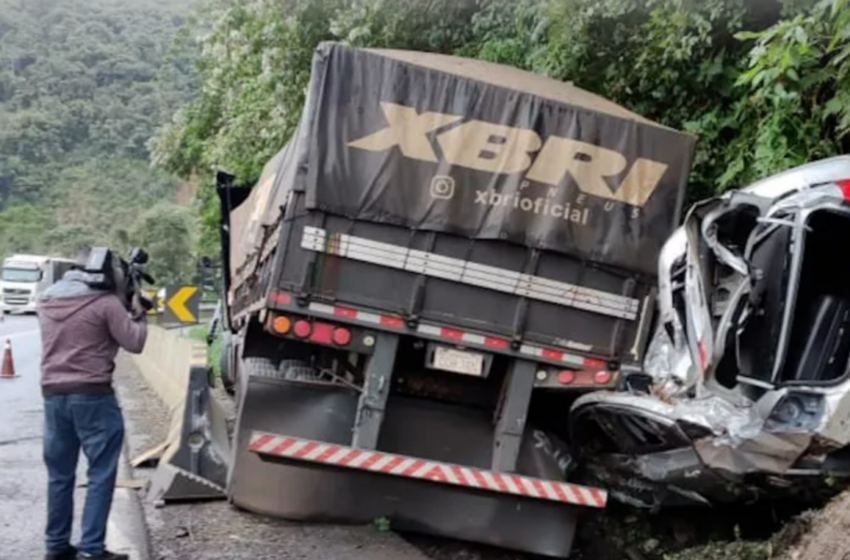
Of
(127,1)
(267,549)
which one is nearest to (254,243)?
(267,549)

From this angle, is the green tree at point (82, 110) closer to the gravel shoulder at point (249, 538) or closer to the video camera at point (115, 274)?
the gravel shoulder at point (249, 538)

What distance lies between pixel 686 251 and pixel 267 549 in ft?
10.1

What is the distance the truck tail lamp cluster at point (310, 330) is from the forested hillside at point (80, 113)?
55.9m

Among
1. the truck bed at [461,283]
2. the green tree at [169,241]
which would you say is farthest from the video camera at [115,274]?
the green tree at [169,241]

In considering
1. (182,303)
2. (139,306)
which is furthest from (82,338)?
(182,303)

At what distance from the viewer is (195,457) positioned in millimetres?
7355

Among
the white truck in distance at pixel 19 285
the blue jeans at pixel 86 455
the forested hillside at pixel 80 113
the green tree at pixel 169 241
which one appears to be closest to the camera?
the blue jeans at pixel 86 455

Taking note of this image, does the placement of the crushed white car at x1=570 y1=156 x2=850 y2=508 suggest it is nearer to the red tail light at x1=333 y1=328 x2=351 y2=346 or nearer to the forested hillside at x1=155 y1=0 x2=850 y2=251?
the forested hillside at x1=155 y1=0 x2=850 y2=251

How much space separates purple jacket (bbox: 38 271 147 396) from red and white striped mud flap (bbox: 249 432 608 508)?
1.16 meters

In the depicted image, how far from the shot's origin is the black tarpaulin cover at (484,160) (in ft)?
20.5

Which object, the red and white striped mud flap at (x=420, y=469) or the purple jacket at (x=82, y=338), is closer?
the purple jacket at (x=82, y=338)

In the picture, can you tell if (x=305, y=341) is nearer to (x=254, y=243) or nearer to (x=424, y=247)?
(x=424, y=247)

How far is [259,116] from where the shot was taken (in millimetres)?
16734

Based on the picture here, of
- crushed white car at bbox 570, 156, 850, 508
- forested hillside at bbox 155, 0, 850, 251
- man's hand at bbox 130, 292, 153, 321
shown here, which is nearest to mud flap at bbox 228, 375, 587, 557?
crushed white car at bbox 570, 156, 850, 508
